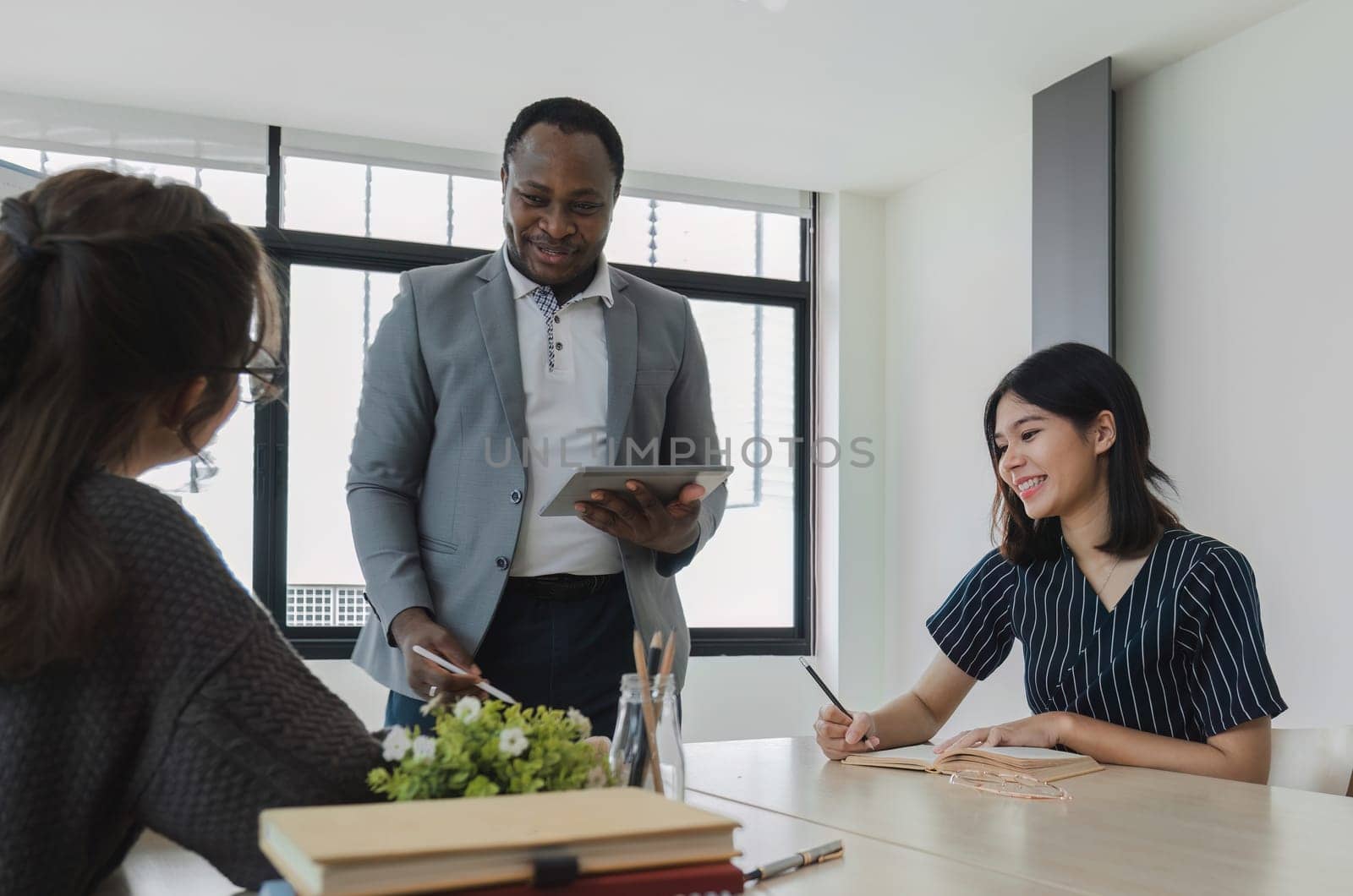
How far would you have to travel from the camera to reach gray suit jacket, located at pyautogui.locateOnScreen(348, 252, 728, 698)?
1.87 m

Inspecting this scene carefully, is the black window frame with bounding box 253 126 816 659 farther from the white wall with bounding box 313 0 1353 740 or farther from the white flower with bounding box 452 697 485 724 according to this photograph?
the white flower with bounding box 452 697 485 724

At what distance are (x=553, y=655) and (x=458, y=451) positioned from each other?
0.37 m

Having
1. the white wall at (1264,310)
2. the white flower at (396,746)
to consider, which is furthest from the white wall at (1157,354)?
the white flower at (396,746)

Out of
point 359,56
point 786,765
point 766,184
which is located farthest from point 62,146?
point 786,765

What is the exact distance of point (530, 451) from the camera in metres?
1.96

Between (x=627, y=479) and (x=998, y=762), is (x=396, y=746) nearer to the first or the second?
(x=627, y=479)

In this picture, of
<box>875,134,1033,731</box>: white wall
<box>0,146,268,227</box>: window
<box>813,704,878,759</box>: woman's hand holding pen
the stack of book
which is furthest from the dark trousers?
<box>0,146,268,227</box>: window

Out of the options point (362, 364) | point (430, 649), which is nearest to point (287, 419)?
point (362, 364)

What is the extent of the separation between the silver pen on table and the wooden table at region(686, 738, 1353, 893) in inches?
0.6

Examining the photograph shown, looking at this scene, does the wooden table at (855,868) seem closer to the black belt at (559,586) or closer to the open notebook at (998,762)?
the open notebook at (998,762)

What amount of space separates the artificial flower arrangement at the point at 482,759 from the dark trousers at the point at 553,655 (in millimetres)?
974

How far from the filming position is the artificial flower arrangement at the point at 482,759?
2.72ft

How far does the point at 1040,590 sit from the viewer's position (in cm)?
209

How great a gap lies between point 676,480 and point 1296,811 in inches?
35.0
